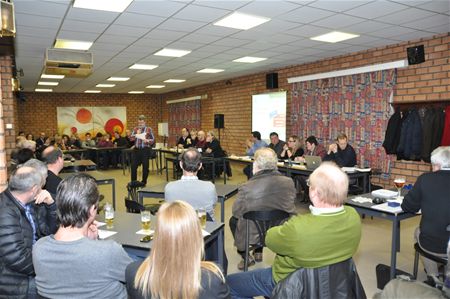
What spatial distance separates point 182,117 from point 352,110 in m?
8.66

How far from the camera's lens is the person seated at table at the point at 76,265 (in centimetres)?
160

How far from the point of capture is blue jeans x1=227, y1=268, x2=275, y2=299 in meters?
2.24

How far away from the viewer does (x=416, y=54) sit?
599 cm

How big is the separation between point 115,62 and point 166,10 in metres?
4.04

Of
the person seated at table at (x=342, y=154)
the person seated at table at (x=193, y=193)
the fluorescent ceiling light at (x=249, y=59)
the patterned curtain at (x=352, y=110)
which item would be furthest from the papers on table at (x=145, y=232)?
the fluorescent ceiling light at (x=249, y=59)

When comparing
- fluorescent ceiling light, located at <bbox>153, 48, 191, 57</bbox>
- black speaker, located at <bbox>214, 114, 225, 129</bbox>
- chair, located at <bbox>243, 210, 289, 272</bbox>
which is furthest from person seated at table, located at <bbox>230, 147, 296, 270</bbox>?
black speaker, located at <bbox>214, 114, 225, 129</bbox>

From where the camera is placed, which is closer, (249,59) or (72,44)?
(72,44)

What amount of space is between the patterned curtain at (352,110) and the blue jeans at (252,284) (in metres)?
5.18

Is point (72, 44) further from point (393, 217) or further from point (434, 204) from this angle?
point (434, 204)

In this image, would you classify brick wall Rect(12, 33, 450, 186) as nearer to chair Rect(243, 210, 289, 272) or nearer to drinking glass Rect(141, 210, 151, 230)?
chair Rect(243, 210, 289, 272)

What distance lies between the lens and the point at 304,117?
8.55 meters

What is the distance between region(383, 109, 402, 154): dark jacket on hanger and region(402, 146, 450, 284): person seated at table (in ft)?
11.9

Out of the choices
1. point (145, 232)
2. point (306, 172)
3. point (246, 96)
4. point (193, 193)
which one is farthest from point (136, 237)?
point (246, 96)

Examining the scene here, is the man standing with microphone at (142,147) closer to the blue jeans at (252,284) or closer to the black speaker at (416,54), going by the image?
the black speaker at (416,54)
